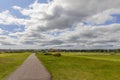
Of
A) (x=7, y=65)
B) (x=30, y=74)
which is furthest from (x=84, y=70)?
(x=7, y=65)

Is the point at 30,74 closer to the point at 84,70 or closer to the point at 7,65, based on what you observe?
the point at 84,70

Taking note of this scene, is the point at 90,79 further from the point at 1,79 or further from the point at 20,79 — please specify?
the point at 1,79

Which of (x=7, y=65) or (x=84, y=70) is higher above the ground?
(x=7, y=65)

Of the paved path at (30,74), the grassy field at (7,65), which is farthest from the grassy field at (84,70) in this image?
the grassy field at (7,65)

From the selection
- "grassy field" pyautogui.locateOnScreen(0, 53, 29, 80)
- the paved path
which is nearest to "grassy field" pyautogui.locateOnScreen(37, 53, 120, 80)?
the paved path

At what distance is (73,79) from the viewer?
18.8 m

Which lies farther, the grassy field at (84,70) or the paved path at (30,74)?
the grassy field at (84,70)

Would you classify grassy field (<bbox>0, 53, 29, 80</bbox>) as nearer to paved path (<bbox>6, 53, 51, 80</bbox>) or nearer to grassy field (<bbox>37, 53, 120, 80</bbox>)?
paved path (<bbox>6, 53, 51, 80</bbox>)

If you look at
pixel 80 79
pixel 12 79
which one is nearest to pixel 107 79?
pixel 80 79

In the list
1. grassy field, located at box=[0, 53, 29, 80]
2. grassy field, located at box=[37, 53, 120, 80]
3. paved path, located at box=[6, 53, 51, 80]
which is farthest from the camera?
grassy field, located at box=[0, 53, 29, 80]

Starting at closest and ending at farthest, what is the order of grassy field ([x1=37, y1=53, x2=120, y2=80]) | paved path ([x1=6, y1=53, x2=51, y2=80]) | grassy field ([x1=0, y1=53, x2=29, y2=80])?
paved path ([x1=6, y1=53, x2=51, y2=80])
grassy field ([x1=37, y1=53, x2=120, y2=80])
grassy field ([x1=0, y1=53, x2=29, y2=80])

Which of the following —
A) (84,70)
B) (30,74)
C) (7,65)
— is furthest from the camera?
(7,65)

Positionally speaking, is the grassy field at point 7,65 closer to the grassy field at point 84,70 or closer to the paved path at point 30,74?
the paved path at point 30,74

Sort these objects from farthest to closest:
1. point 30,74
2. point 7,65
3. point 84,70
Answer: point 7,65, point 84,70, point 30,74
